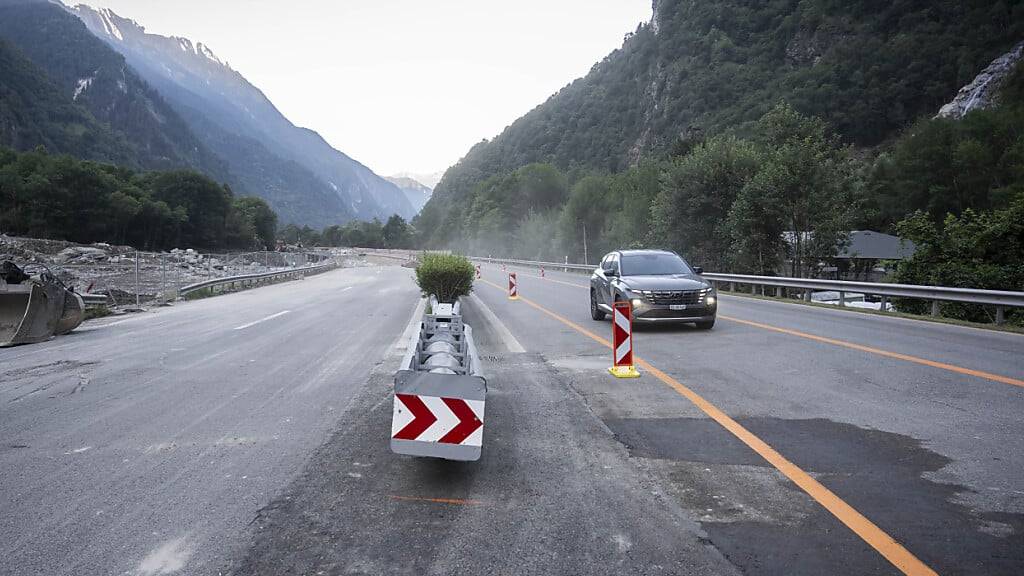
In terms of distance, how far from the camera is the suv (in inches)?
455

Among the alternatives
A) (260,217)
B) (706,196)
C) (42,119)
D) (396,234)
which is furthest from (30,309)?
(396,234)

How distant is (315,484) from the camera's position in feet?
13.3

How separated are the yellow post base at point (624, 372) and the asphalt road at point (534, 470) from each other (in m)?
0.18

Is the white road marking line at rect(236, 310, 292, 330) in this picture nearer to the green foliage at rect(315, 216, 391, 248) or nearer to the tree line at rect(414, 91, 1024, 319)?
the tree line at rect(414, 91, 1024, 319)

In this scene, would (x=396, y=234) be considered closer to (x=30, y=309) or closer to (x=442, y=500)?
(x=30, y=309)

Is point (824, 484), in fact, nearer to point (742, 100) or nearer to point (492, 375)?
point (492, 375)

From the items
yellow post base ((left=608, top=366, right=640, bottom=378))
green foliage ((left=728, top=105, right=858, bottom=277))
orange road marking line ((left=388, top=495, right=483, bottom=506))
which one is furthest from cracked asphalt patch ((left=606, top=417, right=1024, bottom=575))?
green foliage ((left=728, top=105, right=858, bottom=277))

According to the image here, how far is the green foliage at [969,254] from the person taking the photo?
55.2 ft

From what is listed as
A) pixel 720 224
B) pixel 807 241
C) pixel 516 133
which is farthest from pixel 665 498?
pixel 516 133

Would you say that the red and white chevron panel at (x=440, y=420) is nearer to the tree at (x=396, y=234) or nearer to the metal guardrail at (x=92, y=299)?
the metal guardrail at (x=92, y=299)

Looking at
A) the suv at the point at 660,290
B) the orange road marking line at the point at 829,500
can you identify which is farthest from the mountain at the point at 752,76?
the orange road marking line at the point at 829,500

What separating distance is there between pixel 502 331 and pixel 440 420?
332 inches

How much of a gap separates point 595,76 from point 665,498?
16358cm

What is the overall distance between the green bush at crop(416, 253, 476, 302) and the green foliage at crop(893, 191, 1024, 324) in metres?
12.7
